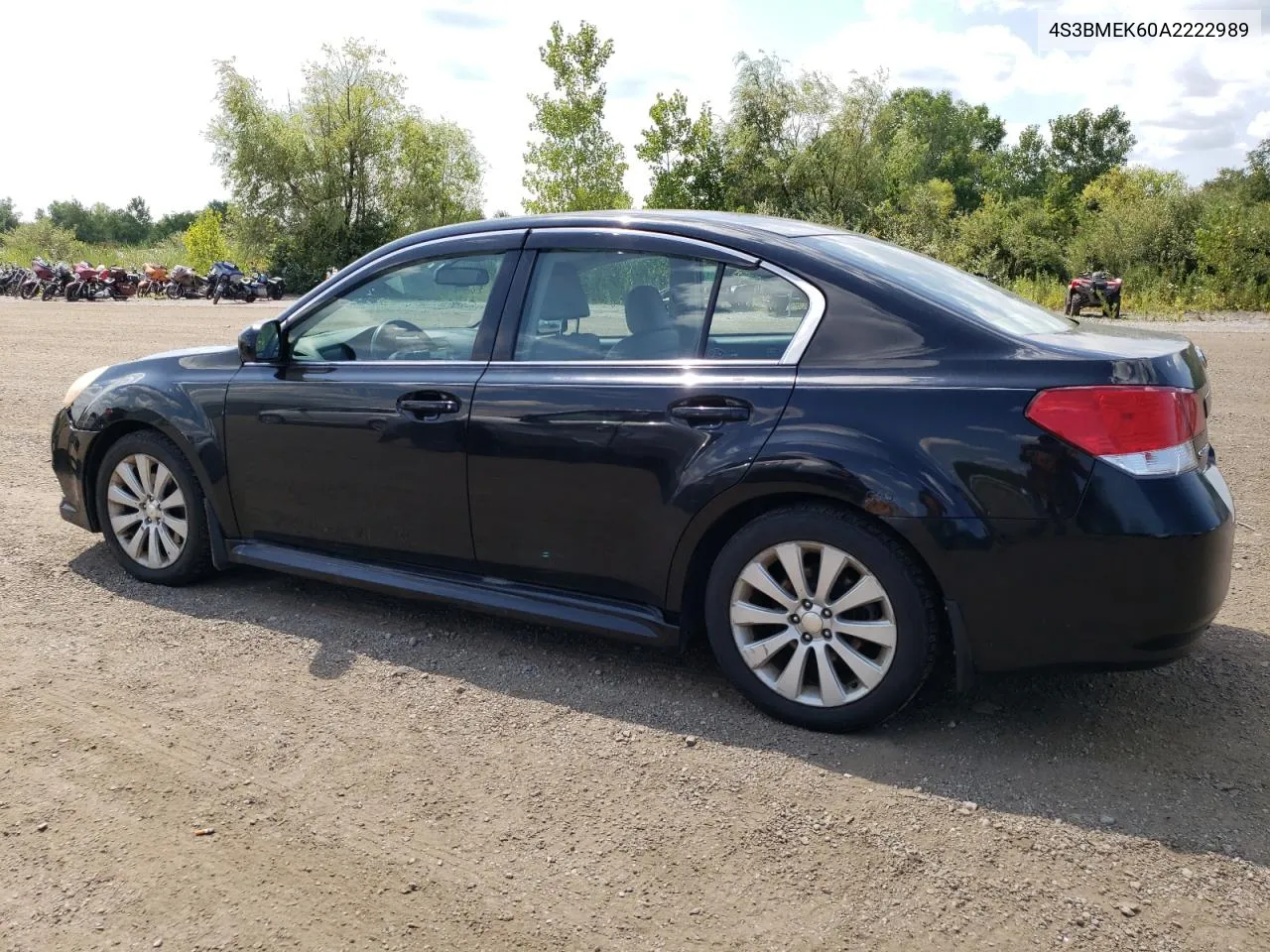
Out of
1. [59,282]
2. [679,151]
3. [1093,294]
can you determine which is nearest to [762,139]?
[679,151]

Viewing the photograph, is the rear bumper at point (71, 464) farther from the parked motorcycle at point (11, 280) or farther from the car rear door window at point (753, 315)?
the parked motorcycle at point (11, 280)

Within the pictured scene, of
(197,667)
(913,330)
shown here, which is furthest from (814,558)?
(197,667)

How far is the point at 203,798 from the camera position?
324 cm

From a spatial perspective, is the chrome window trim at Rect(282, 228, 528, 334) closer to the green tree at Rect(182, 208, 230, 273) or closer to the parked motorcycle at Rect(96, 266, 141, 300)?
the parked motorcycle at Rect(96, 266, 141, 300)

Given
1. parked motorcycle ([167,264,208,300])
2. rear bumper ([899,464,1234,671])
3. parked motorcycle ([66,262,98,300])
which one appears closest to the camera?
rear bumper ([899,464,1234,671])

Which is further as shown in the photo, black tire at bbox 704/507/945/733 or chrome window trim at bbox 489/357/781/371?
chrome window trim at bbox 489/357/781/371

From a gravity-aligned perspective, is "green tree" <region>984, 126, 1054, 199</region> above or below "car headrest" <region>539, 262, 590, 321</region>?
above

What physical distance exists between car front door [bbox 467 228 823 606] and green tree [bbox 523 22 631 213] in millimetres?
26419

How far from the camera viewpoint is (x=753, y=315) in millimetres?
3783

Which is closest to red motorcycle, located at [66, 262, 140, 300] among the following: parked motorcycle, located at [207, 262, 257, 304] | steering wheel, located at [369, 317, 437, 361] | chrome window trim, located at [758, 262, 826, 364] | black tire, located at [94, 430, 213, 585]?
parked motorcycle, located at [207, 262, 257, 304]

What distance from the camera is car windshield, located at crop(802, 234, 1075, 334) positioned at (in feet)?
11.9

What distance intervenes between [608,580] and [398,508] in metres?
0.96

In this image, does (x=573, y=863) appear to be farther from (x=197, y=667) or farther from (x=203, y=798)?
(x=197, y=667)

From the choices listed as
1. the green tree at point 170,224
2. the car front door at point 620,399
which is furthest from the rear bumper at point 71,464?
the green tree at point 170,224
